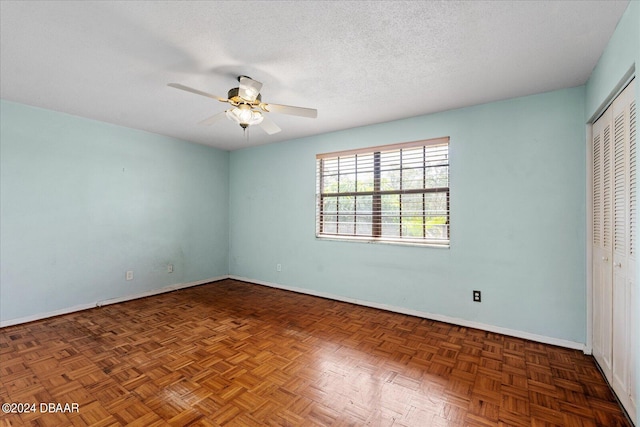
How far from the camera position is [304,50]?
6.84 ft

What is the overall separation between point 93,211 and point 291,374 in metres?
3.29

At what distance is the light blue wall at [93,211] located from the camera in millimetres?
3143

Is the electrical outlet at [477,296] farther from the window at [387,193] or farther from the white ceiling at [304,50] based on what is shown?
the white ceiling at [304,50]

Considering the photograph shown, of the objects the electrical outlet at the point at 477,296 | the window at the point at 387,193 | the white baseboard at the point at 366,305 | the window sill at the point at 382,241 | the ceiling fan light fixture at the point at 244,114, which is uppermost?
the ceiling fan light fixture at the point at 244,114

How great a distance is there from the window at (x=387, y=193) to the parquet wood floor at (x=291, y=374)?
42.3 inches

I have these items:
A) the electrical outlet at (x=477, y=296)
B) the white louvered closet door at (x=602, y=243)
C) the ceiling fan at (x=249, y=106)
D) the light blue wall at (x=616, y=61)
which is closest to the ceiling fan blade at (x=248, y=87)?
the ceiling fan at (x=249, y=106)

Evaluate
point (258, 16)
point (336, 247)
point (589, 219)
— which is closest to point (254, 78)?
point (258, 16)

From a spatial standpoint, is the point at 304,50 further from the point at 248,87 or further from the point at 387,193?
the point at 387,193

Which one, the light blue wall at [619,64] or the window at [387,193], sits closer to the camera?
the light blue wall at [619,64]

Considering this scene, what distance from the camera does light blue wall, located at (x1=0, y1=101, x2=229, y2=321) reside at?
3143mm

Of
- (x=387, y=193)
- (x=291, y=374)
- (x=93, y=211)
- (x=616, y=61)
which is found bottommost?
(x=291, y=374)

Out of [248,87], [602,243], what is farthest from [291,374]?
[602,243]

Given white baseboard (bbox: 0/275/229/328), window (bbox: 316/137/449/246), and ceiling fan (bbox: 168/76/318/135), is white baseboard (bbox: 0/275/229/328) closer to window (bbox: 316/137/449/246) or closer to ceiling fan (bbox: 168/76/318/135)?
window (bbox: 316/137/449/246)

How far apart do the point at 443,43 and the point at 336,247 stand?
2.71 m
